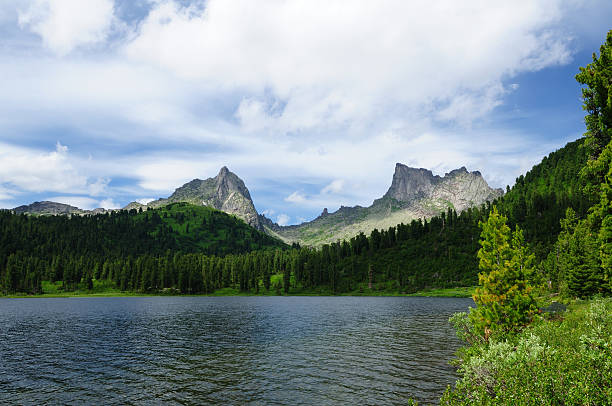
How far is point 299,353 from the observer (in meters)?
50.4

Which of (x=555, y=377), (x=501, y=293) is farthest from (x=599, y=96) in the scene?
(x=555, y=377)

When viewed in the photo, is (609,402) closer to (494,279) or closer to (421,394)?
(421,394)

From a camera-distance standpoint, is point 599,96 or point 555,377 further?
point 599,96

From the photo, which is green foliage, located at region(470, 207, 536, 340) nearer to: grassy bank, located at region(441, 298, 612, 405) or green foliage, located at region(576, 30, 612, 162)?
green foliage, located at region(576, 30, 612, 162)

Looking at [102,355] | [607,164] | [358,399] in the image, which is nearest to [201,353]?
[102,355]

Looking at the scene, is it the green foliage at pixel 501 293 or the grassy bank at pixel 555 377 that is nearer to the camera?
the grassy bank at pixel 555 377

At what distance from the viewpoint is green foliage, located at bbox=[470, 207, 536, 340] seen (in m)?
38.9

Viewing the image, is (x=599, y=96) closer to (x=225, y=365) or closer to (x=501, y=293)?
(x=501, y=293)

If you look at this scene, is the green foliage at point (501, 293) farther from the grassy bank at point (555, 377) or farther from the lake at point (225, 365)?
the grassy bank at point (555, 377)

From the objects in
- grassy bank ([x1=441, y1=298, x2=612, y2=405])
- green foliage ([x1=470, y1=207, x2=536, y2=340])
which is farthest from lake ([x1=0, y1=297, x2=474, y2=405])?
grassy bank ([x1=441, y1=298, x2=612, y2=405])

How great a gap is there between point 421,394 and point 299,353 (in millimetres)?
22141

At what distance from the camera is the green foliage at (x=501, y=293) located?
→ 3888 centimetres

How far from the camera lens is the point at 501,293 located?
131 feet

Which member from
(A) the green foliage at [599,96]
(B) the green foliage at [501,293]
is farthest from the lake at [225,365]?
(A) the green foliage at [599,96]
